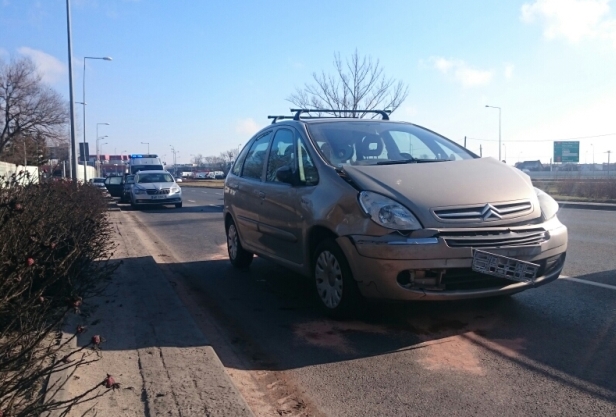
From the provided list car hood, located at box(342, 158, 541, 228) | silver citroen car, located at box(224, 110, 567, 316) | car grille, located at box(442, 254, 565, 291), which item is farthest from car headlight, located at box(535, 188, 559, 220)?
car grille, located at box(442, 254, 565, 291)

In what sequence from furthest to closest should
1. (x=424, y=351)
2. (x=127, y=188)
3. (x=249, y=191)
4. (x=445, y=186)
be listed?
(x=127, y=188) < (x=249, y=191) < (x=445, y=186) < (x=424, y=351)

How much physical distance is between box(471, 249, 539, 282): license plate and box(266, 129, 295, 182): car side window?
227 cm

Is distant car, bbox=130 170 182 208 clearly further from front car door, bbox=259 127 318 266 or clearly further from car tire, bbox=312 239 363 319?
car tire, bbox=312 239 363 319

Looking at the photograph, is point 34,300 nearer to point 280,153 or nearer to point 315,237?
point 315,237

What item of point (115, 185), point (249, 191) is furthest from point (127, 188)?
point (249, 191)

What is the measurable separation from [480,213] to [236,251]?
3976 mm

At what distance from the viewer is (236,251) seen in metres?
8.03

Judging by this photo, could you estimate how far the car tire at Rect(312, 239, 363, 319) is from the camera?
5039mm

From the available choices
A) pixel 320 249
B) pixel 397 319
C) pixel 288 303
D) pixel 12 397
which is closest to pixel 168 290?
pixel 288 303

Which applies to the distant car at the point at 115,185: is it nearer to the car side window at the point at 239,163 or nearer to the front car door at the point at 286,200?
the car side window at the point at 239,163

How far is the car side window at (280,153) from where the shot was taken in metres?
6.39

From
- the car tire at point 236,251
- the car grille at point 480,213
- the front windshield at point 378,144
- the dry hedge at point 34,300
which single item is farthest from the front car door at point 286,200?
the dry hedge at point 34,300

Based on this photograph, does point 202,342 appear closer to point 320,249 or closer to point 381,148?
point 320,249

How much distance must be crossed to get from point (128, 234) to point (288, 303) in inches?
291
